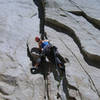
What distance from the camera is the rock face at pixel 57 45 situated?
7.23 metres

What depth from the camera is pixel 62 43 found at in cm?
1086

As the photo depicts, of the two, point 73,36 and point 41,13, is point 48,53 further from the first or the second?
point 41,13

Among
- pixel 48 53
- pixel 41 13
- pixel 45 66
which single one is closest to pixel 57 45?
pixel 48 53

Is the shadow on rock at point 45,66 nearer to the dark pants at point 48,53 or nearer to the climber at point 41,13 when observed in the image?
the dark pants at point 48,53

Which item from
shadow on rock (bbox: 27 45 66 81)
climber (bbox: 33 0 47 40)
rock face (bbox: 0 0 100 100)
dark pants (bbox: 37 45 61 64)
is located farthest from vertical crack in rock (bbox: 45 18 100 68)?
dark pants (bbox: 37 45 61 64)

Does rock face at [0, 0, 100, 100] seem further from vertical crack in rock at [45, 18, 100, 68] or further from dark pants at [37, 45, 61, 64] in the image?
dark pants at [37, 45, 61, 64]

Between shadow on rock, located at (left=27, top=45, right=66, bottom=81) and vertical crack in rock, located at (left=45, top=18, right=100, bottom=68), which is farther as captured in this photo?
vertical crack in rock, located at (left=45, top=18, right=100, bottom=68)

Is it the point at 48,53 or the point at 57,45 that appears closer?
the point at 48,53

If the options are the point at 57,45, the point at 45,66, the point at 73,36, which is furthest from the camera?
the point at 73,36

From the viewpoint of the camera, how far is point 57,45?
1041cm

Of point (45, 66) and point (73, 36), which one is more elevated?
point (73, 36)

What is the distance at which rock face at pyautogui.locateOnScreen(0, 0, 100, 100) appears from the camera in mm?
7227

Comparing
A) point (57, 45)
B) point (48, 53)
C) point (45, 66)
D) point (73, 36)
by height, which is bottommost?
point (45, 66)

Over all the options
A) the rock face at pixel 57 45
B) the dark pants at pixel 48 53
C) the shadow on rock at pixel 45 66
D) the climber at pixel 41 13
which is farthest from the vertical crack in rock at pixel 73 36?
the dark pants at pixel 48 53
